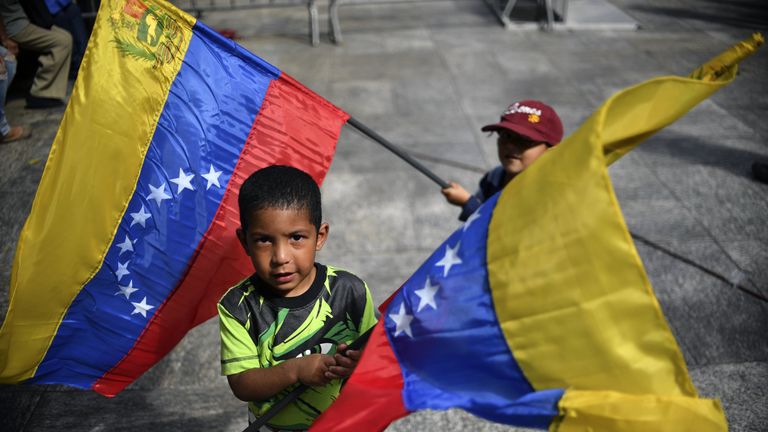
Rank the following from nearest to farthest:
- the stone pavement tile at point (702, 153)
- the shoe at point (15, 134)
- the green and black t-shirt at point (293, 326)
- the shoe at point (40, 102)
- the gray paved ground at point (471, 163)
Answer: the green and black t-shirt at point (293, 326) → the gray paved ground at point (471, 163) → the stone pavement tile at point (702, 153) → the shoe at point (15, 134) → the shoe at point (40, 102)

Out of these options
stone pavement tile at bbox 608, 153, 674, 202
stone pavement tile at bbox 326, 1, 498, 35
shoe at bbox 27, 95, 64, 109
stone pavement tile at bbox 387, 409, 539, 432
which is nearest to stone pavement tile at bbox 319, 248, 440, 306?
stone pavement tile at bbox 387, 409, 539, 432

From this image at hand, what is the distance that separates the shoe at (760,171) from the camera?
17.6 ft

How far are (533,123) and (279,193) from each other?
4.46 ft

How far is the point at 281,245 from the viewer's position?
6.15ft

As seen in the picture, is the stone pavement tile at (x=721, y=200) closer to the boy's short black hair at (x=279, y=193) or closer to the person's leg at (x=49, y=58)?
the boy's short black hair at (x=279, y=193)

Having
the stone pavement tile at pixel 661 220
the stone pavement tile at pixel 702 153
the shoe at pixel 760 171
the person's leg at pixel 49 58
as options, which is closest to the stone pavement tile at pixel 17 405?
the stone pavement tile at pixel 661 220

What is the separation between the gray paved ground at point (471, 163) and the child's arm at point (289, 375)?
1.45m

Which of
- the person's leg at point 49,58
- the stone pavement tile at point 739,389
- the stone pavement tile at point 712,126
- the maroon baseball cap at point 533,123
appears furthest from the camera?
the person's leg at point 49,58

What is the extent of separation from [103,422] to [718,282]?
12.3ft

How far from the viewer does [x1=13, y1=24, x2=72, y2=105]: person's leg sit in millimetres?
6621

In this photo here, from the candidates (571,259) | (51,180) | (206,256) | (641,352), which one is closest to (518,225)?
(571,259)

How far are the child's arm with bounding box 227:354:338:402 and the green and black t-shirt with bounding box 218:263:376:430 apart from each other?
0.04 m

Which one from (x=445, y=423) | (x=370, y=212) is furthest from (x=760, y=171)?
(x=445, y=423)

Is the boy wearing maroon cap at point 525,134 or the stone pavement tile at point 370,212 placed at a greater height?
the boy wearing maroon cap at point 525,134
